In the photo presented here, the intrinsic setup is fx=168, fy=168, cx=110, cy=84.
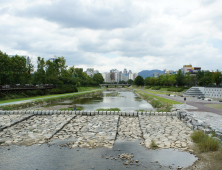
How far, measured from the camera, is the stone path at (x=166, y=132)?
8859 millimetres

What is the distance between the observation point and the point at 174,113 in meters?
15.4

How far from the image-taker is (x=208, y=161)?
6.82m

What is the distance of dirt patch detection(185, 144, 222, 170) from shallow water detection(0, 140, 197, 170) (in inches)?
9.9

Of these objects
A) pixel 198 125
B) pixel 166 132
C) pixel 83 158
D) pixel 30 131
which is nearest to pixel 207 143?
pixel 198 125

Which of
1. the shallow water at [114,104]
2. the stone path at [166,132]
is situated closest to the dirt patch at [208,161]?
the stone path at [166,132]

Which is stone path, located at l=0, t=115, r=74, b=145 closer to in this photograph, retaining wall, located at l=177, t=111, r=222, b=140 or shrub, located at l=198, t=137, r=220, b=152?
shrub, located at l=198, t=137, r=220, b=152

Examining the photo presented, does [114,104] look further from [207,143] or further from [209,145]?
[209,145]

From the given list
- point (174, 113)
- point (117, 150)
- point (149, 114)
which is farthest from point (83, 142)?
point (174, 113)

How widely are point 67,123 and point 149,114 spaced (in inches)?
292

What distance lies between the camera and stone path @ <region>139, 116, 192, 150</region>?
29.1ft

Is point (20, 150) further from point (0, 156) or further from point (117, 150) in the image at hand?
point (117, 150)

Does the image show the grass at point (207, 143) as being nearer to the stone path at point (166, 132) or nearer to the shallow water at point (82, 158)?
the stone path at point (166, 132)

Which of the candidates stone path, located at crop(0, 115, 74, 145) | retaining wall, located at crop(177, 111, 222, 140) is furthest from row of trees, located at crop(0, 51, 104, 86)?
retaining wall, located at crop(177, 111, 222, 140)

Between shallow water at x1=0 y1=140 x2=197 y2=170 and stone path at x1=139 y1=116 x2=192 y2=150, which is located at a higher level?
stone path at x1=139 y1=116 x2=192 y2=150
